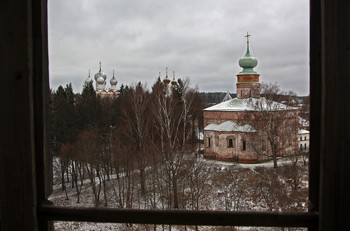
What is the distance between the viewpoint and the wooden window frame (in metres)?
1.09

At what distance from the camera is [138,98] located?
16.8 m

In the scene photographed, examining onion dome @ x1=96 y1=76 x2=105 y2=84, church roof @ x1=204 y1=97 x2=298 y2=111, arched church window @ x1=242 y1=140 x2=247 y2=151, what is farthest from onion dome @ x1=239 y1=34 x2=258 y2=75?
onion dome @ x1=96 y1=76 x2=105 y2=84

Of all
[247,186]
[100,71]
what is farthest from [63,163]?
[100,71]

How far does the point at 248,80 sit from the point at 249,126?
500cm

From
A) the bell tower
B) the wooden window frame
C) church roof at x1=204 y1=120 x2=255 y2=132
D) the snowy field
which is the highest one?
the bell tower

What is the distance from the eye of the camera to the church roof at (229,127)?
20.6 m

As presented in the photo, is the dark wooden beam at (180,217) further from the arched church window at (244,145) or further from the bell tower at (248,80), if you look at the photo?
the bell tower at (248,80)

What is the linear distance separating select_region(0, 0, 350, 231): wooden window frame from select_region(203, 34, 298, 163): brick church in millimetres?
15885

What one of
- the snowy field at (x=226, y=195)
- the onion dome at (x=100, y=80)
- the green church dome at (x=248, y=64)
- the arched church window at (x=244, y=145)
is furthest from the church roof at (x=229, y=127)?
the onion dome at (x=100, y=80)
